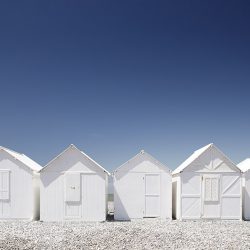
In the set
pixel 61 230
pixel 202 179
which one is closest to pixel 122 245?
pixel 61 230

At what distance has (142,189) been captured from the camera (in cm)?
2664

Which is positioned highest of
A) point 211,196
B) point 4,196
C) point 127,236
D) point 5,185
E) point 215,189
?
point 5,185

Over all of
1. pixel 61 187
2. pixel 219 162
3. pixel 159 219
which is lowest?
pixel 159 219

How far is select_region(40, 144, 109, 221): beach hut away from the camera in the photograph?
25.5m

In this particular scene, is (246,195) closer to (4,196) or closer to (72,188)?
(72,188)

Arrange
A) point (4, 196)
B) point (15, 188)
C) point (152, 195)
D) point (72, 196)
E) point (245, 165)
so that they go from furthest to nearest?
point (245, 165), point (152, 195), point (15, 188), point (4, 196), point (72, 196)

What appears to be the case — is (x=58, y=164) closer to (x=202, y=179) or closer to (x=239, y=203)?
(x=202, y=179)

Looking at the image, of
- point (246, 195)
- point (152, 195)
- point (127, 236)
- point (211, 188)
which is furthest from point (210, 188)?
point (127, 236)

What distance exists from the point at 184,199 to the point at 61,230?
27.9ft

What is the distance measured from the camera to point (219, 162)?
26.4m

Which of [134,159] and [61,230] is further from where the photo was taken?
[134,159]

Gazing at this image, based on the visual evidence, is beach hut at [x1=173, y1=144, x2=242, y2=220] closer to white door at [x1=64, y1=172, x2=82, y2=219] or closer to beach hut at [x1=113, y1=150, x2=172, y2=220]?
beach hut at [x1=113, y1=150, x2=172, y2=220]

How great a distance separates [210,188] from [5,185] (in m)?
12.7

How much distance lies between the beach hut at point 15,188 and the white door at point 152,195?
7.12 metres
